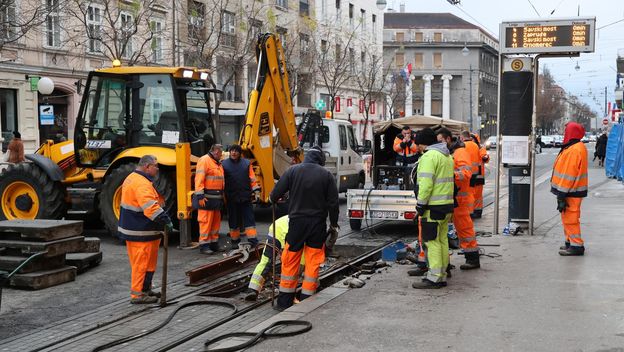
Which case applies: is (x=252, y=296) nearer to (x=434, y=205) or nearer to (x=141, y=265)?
(x=141, y=265)

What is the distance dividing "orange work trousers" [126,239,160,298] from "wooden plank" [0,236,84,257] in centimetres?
133

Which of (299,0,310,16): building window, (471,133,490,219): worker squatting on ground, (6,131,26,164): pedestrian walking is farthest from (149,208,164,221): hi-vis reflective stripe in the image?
(299,0,310,16): building window

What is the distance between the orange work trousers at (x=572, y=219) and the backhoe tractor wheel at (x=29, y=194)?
8.45m

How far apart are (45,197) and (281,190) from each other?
6527mm

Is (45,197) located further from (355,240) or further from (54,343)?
(54,343)

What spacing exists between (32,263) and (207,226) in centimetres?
307

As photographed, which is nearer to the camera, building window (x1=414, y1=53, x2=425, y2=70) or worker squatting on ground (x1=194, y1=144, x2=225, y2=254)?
worker squatting on ground (x1=194, y1=144, x2=225, y2=254)

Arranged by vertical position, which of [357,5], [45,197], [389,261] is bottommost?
[389,261]

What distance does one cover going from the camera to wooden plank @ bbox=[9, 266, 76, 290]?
8766 mm

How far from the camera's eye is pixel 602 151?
126 ft

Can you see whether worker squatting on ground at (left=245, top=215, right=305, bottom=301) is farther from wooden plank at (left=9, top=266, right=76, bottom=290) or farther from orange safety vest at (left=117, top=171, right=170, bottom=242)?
wooden plank at (left=9, top=266, right=76, bottom=290)

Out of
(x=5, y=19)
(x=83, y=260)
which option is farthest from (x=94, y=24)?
(x=83, y=260)

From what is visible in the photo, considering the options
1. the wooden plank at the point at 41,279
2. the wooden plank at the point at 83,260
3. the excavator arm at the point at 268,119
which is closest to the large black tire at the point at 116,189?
the excavator arm at the point at 268,119

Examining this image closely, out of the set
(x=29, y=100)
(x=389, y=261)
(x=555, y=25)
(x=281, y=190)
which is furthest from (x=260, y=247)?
(x=29, y=100)
